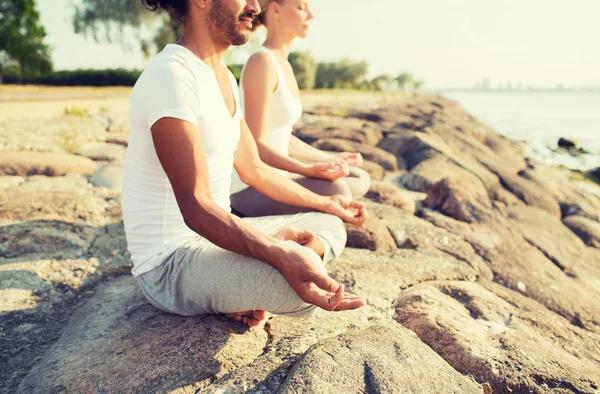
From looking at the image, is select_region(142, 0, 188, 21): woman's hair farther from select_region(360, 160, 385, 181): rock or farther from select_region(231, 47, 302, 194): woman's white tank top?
select_region(360, 160, 385, 181): rock

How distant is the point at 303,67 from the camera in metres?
26.8

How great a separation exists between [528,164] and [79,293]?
6952 millimetres

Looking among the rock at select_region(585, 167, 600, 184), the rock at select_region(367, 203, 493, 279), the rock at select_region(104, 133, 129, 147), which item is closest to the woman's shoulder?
the rock at select_region(367, 203, 493, 279)

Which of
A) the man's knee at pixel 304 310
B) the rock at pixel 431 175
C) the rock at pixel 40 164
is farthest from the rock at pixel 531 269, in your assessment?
the rock at pixel 40 164

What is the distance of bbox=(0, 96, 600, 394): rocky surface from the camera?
1.29m

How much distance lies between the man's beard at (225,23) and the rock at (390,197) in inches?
68.6

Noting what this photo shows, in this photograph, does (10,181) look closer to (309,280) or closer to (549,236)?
(309,280)

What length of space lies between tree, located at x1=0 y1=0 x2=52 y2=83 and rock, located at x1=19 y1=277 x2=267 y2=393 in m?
27.9

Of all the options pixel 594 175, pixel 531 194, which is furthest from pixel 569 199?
pixel 594 175

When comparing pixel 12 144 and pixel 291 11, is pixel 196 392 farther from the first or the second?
pixel 12 144

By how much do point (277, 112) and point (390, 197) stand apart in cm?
110

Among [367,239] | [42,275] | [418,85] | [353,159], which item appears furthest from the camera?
[418,85]

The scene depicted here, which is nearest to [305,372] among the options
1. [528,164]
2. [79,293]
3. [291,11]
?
[79,293]

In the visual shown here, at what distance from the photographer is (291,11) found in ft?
8.14
